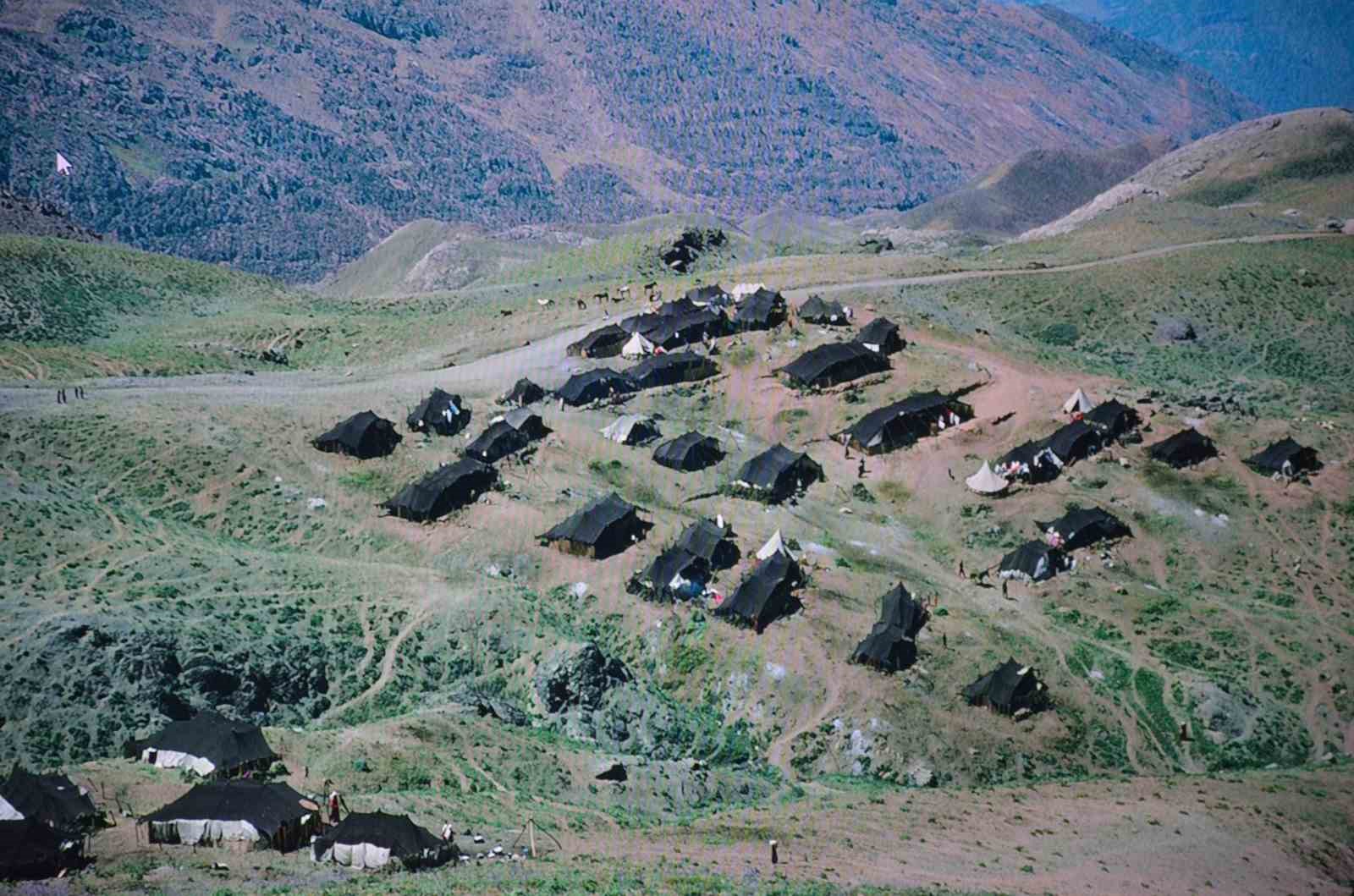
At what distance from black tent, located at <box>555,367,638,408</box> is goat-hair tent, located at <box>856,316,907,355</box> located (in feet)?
52.9

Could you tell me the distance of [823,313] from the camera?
89125mm

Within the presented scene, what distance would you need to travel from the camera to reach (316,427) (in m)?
71.2

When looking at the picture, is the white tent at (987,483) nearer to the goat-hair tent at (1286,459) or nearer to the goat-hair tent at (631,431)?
the goat-hair tent at (1286,459)

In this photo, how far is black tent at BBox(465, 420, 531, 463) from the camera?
68.7 metres

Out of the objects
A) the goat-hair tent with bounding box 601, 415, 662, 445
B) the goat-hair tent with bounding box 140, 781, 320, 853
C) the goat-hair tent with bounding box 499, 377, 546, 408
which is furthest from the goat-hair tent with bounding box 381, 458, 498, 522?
the goat-hair tent with bounding box 140, 781, 320, 853

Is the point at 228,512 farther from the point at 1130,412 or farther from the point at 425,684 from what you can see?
the point at 1130,412

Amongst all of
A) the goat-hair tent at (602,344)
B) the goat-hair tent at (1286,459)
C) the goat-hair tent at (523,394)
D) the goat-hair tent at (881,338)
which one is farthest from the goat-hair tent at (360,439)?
the goat-hair tent at (1286,459)

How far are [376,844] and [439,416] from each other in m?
41.8

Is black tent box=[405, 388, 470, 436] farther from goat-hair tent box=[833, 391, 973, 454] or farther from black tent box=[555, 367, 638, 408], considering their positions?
goat-hair tent box=[833, 391, 973, 454]

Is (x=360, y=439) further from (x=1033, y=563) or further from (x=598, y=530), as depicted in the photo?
(x=1033, y=563)

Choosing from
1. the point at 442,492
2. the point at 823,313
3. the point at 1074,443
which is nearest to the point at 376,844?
the point at 442,492

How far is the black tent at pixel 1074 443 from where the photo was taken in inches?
2771

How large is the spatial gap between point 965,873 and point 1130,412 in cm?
4209

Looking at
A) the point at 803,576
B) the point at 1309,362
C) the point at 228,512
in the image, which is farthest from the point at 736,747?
the point at 1309,362
